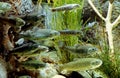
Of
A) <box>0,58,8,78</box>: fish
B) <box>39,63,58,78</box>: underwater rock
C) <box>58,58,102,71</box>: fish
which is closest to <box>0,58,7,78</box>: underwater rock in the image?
<box>0,58,8,78</box>: fish

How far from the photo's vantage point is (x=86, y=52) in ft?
4.42

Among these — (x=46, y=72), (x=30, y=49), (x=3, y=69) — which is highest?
(x=30, y=49)

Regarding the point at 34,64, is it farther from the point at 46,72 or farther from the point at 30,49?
the point at 46,72

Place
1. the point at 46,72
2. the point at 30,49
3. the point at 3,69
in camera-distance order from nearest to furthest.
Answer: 1. the point at 30,49
2. the point at 3,69
3. the point at 46,72

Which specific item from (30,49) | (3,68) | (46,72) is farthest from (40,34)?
(46,72)

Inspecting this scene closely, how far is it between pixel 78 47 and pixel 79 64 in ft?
0.32

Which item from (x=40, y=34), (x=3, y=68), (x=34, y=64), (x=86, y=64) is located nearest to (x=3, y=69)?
(x=3, y=68)

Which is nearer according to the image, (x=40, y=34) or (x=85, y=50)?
(x=40, y=34)

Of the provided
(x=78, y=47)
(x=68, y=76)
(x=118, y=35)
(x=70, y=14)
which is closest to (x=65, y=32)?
(x=78, y=47)

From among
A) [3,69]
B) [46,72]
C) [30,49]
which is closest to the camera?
[30,49]

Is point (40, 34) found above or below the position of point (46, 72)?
above

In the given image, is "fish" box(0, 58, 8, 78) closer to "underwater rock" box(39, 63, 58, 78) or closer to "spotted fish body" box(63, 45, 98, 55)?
"underwater rock" box(39, 63, 58, 78)

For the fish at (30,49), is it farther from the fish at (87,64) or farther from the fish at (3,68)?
the fish at (87,64)

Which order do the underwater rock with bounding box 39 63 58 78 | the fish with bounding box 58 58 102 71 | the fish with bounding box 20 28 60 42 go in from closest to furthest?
the fish with bounding box 20 28 60 42
the fish with bounding box 58 58 102 71
the underwater rock with bounding box 39 63 58 78
